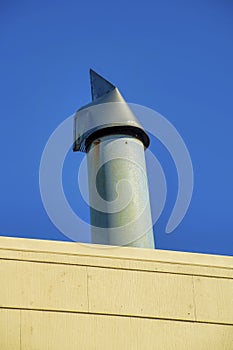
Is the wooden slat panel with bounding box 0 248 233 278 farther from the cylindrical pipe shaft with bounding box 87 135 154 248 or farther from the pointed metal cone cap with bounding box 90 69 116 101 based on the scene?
the pointed metal cone cap with bounding box 90 69 116 101

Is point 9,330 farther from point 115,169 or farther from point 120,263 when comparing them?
point 115,169

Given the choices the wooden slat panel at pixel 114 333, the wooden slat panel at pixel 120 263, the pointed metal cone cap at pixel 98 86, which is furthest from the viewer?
the pointed metal cone cap at pixel 98 86

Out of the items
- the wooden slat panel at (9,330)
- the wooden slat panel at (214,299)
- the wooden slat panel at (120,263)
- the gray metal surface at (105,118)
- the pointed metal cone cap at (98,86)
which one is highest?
the pointed metal cone cap at (98,86)

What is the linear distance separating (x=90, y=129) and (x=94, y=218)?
Result: 1.57 metres

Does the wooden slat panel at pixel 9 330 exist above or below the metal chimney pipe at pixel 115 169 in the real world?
below

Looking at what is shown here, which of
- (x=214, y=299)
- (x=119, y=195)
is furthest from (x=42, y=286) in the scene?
(x=119, y=195)

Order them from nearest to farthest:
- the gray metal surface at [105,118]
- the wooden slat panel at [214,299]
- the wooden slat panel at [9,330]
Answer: the wooden slat panel at [9,330], the wooden slat panel at [214,299], the gray metal surface at [105,118]

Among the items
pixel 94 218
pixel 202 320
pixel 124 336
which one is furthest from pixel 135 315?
pixel 94 218

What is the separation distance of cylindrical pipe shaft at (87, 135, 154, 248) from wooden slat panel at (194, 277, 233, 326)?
93.9 inches

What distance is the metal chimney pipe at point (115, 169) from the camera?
9.27 meters

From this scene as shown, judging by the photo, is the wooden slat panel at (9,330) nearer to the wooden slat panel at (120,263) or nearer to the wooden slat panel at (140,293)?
the wooden slat panel at (120,263)

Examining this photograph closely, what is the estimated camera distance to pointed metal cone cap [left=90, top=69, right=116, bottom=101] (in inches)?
445

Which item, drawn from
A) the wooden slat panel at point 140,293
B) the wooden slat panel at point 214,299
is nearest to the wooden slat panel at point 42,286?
the wooden slat panel at point 140,293

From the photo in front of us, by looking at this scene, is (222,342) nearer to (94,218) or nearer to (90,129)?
(94,218)
